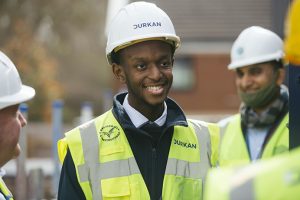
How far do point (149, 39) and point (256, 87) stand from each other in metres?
2.26

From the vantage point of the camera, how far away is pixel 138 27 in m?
4.05

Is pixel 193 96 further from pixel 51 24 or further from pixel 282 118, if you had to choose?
pixel 282 118

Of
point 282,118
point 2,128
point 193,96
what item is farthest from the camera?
point 193,96

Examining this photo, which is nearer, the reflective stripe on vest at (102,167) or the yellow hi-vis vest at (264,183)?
the yellow hi-vis vest at (264,183)

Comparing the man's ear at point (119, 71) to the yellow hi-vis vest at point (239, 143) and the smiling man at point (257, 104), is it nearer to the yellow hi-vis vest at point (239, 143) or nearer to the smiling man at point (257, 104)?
the yellow hi-vis vest at point (239, 143)

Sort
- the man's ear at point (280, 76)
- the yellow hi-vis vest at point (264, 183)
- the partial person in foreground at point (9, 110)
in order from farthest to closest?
1. the man's ear at point (280, 76)
2. the partial person in foreground at point (9, 110)
3. the yellow hi-vis vest at point (264, 183)

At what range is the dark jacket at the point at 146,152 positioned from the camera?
3.88m

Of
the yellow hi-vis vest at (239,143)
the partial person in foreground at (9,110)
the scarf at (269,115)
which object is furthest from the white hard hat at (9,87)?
the scarf at (269,115)

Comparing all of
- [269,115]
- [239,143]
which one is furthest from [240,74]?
[239,143]

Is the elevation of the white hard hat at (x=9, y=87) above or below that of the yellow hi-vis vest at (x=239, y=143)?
above

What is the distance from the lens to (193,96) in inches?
1174

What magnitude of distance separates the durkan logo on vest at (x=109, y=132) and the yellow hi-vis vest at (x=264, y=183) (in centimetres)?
Answer: 202

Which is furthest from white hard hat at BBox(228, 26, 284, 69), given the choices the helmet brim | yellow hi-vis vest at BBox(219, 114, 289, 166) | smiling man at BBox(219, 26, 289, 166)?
the helmet brim

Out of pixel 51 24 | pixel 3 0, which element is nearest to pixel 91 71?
pixel 51 24
